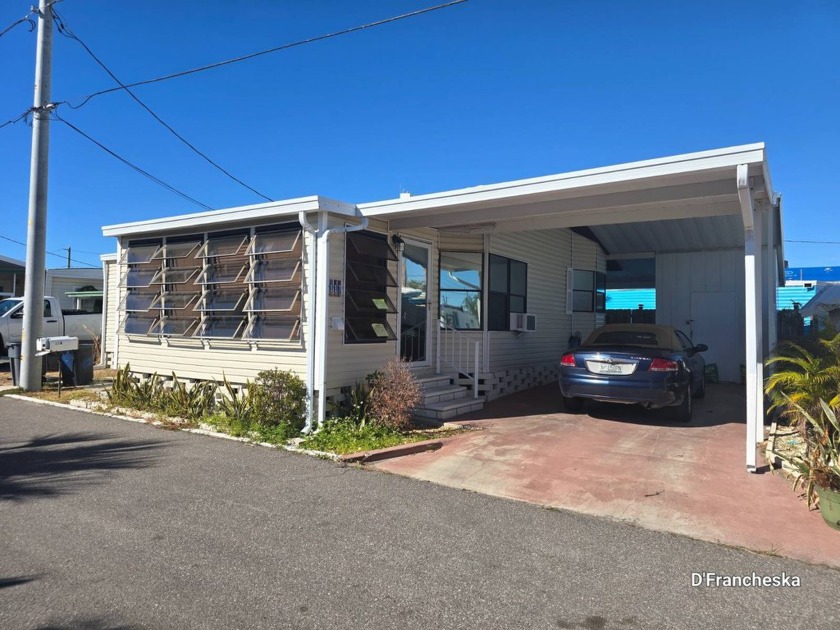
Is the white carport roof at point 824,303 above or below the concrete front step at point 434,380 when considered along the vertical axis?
above

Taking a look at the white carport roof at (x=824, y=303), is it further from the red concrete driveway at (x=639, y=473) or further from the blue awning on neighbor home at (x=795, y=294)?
the red concrete driveway at (x=639, y=473)

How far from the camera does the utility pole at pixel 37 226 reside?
1120cm

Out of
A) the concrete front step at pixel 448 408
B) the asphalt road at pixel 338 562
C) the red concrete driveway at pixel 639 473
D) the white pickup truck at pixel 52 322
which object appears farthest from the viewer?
the white pickup truck at pixel 52 322

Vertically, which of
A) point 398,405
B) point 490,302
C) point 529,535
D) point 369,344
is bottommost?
point 529,535

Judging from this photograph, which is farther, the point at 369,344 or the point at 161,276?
the point at 161,276

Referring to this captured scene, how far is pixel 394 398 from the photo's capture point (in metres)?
7.41

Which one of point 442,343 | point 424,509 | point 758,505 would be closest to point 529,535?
point 424,509

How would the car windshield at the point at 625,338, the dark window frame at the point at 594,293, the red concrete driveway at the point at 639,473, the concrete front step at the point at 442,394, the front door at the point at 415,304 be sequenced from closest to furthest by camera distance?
the red concrete driveway at the point at 639,473 < the car windshield at the point at 625,338 < the concrete front step at the point at 442,394 < the front door at the point at 415,304 < the dark window frame at the point at 594,293

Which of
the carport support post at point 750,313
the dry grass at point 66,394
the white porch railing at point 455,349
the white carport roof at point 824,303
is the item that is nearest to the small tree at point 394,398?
the white porch railing at point 455,349

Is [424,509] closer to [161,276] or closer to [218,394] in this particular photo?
[218,394]

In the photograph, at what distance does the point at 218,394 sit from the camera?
915 centimetres

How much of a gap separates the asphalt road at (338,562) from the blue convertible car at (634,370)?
3398 mm

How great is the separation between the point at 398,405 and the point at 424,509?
2540 millimetres

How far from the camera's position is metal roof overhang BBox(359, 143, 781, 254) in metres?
5.96
